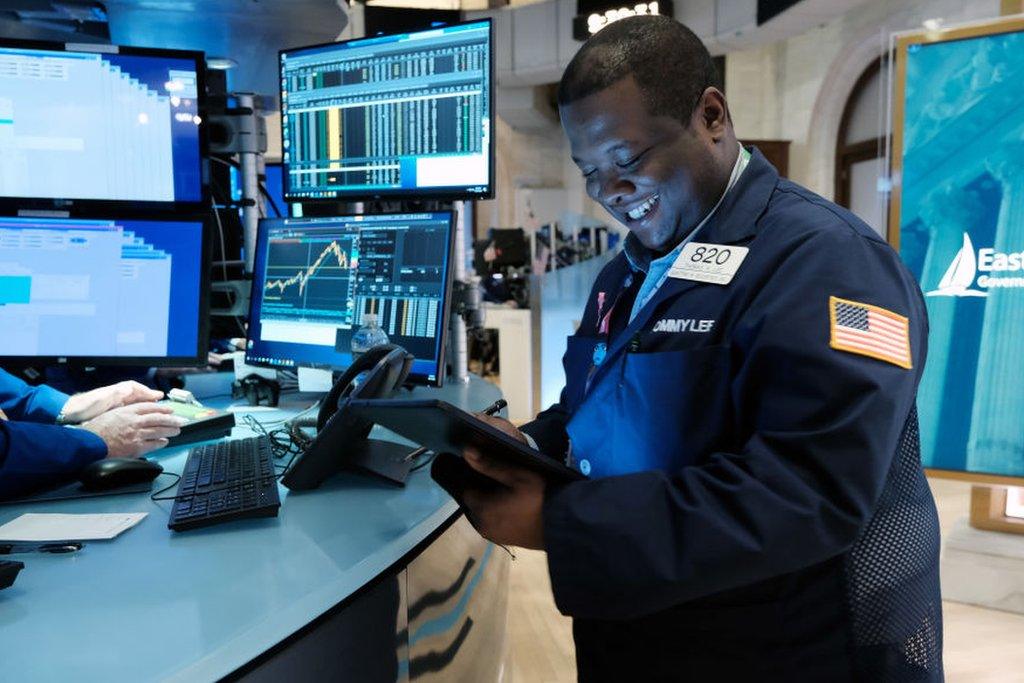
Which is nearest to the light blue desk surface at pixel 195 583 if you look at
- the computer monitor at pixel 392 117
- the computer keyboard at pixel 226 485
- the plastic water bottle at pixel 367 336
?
the computer keyboard at pixel 226 485

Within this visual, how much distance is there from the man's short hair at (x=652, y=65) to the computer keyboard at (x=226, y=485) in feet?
2.15

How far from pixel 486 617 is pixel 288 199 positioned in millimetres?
1154

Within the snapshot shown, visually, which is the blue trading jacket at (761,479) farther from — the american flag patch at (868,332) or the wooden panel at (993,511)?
the wooden panel at (993,511)

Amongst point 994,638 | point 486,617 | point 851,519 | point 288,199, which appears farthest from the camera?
point 994,638

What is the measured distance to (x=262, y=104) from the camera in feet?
7.68

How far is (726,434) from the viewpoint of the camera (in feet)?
2.46

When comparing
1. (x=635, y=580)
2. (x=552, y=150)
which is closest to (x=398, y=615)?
(x=635, y=580)


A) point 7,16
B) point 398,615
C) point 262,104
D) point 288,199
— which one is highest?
point 7,16

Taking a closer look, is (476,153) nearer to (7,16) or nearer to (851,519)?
(851,519)

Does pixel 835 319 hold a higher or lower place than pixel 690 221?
lower

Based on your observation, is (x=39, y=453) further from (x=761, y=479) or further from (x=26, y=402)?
(x=761, y=479)

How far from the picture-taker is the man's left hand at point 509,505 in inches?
29.2

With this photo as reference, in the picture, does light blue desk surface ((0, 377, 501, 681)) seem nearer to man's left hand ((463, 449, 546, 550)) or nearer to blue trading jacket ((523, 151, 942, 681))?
man's left hand ((463, 449, 546, 550))

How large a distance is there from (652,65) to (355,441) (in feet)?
2.28
